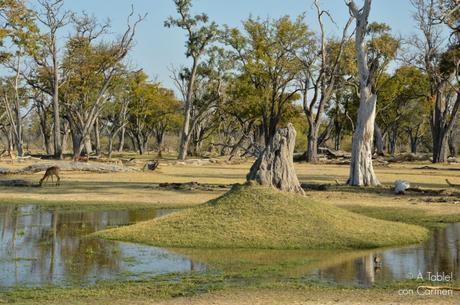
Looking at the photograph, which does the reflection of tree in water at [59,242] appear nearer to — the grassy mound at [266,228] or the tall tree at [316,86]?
the grassy mound at [266,228]

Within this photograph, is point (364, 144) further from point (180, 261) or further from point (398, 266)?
point (180, 261)

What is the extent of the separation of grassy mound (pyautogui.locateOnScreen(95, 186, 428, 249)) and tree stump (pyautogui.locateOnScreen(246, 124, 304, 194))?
1112 millimetres

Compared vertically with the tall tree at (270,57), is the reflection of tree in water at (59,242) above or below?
below

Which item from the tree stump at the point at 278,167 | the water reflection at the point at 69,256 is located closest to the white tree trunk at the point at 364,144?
the tree stump at the point at 278,167

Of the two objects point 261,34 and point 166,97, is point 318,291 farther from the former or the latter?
point 166,97

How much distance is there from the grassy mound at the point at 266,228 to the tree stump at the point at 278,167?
111 cm

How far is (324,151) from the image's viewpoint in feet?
225

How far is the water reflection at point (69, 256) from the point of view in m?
10.8

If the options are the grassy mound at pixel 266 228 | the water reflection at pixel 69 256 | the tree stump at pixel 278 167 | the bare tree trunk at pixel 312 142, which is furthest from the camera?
the bare tree trunk at pixel 312 142

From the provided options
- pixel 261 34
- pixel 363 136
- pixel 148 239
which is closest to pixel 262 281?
pixel 148 239

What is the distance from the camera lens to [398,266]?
1175 centimetres

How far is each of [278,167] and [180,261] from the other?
19.1 ft

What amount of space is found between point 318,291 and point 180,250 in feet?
14.3

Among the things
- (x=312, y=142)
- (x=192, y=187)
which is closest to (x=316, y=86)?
(x=312, y=142)
